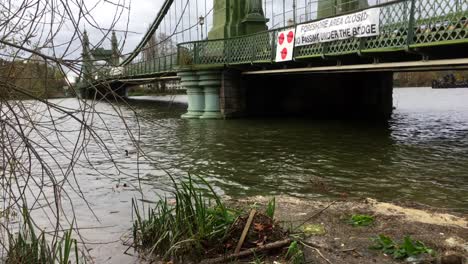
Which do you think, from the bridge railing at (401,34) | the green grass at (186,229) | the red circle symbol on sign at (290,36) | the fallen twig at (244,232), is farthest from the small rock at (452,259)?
the red circle symbol on sign at (290,36)

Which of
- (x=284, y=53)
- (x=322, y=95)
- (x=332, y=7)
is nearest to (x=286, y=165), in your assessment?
(x=284, y=53)

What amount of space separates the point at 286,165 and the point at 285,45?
7.76 meters

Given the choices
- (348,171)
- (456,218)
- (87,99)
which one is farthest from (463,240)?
(348,171)

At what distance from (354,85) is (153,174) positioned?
1854 centimetres

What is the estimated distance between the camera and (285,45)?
16.7 meters

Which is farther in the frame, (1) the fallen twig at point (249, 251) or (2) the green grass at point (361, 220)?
(2) the green grass at point (361, 220)

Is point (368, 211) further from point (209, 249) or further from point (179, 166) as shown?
point (179, 166)

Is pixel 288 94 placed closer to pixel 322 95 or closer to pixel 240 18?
pixel 322 95

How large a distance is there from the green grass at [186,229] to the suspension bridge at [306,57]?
1.39m

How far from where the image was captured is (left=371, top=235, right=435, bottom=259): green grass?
12.5ft

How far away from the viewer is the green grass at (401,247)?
12.5 ft

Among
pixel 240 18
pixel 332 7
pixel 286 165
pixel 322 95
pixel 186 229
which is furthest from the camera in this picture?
pixel 322 95

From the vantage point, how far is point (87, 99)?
8.50ft

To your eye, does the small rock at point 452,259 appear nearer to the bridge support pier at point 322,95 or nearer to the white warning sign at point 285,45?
the white warning sign at point 285,45
